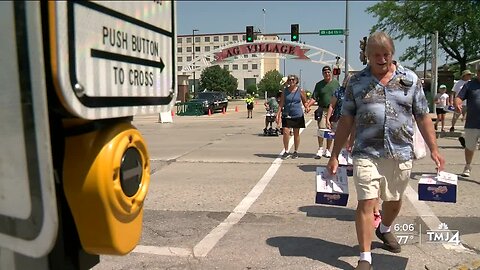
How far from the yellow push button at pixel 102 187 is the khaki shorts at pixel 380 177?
2.38 m

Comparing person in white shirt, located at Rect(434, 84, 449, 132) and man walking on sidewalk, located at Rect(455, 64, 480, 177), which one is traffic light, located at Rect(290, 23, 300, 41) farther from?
man walking on sidewalk, located at Rect(455, 64, 480, 177)

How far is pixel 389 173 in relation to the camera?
12.0 ft

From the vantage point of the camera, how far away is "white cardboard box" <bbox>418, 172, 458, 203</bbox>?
3.94 metres

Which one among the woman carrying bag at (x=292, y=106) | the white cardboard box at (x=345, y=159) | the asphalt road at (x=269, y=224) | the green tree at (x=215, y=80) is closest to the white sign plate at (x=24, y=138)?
the asphalt road at (x=269, y=224)

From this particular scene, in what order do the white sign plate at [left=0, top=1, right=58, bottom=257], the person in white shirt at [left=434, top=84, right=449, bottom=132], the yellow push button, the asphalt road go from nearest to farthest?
the white sign plate at [left=0, top=1, right=58, bottom=257]
the yellow push button
the asphalt road
the person in white shirt at [left=434, top=84, right=449, bottom=132]

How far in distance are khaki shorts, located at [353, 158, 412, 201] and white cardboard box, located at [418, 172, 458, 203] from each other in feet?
1.19

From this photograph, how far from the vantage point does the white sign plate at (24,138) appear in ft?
3.97

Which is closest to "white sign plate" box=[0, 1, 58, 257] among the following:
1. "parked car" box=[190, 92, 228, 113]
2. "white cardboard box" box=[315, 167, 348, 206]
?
"white cardboard box" box=[315, 167, 348, 206]

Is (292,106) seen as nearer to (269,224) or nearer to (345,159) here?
(345,159)

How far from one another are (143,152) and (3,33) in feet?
2.03

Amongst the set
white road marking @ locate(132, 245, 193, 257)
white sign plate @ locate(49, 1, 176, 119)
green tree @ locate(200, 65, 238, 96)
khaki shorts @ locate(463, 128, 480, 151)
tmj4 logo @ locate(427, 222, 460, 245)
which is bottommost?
white road marking @ locate(132, 245, 193, 257)

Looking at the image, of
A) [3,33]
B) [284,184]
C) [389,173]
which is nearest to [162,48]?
[3,33]

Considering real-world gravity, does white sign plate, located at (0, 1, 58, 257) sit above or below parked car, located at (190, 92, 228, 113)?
above

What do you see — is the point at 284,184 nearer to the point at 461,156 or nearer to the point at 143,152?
the point at 461,156
